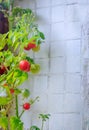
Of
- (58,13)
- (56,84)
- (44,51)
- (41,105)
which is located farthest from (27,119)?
(58,13)

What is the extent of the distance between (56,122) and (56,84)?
0.68ft

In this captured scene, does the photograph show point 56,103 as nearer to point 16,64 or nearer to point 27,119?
point 27,119

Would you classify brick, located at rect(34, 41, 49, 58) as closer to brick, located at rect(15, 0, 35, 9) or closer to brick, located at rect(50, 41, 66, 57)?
brick, located at rect(50, 41, 66, 57)

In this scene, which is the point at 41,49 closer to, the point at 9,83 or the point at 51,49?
the point at 51,49

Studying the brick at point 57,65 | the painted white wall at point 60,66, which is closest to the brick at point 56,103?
the painted white wall at point 60,66

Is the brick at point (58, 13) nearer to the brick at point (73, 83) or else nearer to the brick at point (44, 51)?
the brick at point (44, 51)

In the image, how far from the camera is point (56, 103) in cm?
144

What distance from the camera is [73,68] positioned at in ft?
4.61

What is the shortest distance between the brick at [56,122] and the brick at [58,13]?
532 millimetres

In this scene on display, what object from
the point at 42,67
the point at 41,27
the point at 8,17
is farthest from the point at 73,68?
the point at 8,17

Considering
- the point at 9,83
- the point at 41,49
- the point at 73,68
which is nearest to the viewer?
the point at 9,83

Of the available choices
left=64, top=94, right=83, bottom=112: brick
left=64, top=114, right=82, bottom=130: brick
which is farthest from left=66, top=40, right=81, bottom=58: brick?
left=64, top=114, right=82, bottom=130: brick

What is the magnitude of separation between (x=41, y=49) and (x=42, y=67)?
106 millimetres

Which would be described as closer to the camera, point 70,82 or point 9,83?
point 9,83
